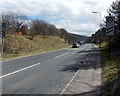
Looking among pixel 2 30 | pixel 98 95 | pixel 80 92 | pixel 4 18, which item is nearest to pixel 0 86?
pixel 80 92

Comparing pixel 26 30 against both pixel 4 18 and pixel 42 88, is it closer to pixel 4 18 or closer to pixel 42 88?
pixel 4 18

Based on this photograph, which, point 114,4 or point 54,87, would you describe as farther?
point 114,4

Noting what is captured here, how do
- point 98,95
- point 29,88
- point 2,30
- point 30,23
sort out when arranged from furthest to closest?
point 30,23 < point 2,30 < point 29,88 < point 98,95

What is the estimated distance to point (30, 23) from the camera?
75.2 m

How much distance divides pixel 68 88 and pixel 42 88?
1114mm

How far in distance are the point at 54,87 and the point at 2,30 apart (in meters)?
24.6

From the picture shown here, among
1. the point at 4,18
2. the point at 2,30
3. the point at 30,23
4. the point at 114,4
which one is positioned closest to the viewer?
the point at 2,30

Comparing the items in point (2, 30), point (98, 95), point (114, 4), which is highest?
point (114, 4)

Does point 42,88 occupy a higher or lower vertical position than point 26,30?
lower

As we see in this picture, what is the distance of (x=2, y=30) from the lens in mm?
34219

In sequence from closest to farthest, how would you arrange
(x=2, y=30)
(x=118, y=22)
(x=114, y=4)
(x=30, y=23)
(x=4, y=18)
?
1. (x=2, y=30)
2. (x=118, y=22)
3. (x=114, y=4)
4. (x=4, y=18)
5. (x=30, y=23)

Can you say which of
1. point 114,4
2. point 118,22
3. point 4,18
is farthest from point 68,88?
point 4,18

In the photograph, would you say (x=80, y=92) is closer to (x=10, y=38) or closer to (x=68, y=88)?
(x=68, y=88)

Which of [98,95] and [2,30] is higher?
[2,30]
